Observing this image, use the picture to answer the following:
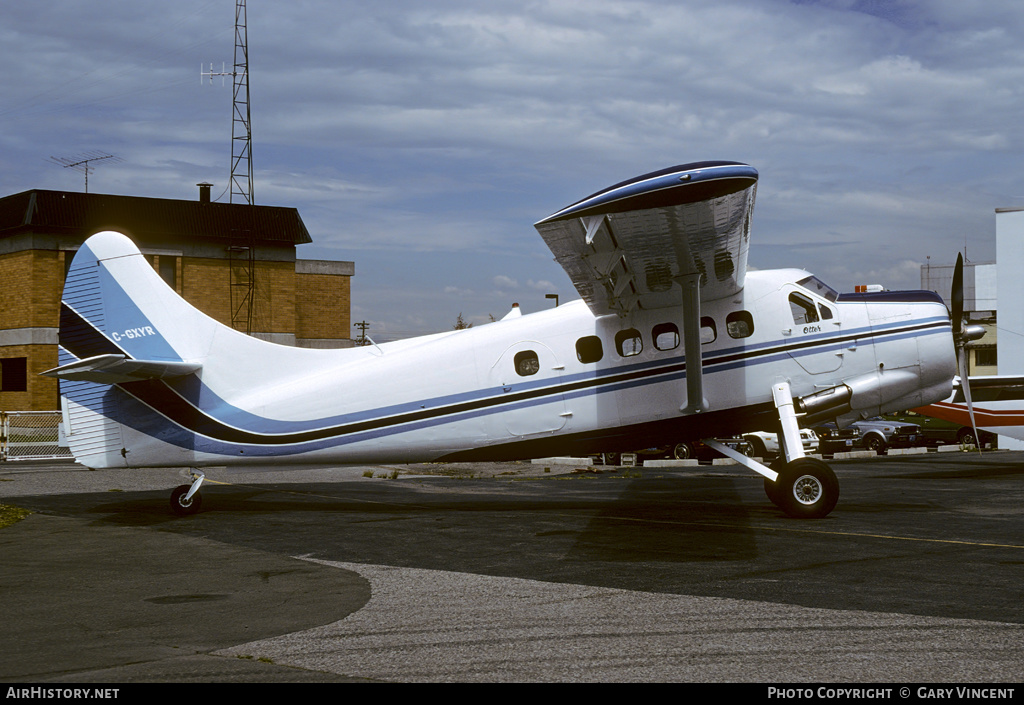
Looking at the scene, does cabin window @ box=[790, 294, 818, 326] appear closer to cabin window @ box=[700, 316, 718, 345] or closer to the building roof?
cabin window @ box=[700, 316, 718, 345]

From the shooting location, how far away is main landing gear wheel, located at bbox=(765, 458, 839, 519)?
12.1 meters

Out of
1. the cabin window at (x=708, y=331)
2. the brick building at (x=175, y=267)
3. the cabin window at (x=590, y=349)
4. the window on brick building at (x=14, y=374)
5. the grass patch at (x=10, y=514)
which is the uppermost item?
the brick building at (x=175, y=267)

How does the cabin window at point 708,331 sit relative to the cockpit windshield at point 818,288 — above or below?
below

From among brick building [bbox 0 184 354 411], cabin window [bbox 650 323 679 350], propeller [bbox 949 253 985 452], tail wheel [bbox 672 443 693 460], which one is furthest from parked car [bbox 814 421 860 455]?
brick building [bbox 0 184 354 411]

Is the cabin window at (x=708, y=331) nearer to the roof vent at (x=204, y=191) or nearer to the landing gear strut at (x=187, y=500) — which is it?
the landing gear strut at (x=187, y=500)

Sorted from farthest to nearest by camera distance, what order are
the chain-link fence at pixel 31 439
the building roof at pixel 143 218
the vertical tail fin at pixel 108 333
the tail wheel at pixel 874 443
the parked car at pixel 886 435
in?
the building roof at pixel 143 218 → the parked car at pixel 886 435 → the tail wheel at pixel 874 443 → the chain-link fence at pixel 31 439 → the vertical tail fin at pixel 108 333

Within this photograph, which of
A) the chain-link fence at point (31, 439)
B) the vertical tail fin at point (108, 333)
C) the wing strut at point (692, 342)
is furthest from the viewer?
the chain-link fence at point (31, 439)

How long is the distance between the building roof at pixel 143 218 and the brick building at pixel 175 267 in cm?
5

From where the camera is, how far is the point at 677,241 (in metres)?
10.7

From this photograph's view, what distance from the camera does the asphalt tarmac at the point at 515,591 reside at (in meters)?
5.38

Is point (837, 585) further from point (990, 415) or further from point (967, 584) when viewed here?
point (990, 415)

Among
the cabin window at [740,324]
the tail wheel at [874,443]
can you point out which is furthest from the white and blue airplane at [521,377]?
the tail wheel at [874,443]

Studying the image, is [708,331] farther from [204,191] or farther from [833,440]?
[204,191]

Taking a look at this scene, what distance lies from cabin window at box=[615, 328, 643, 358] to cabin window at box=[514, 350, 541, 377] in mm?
1228
